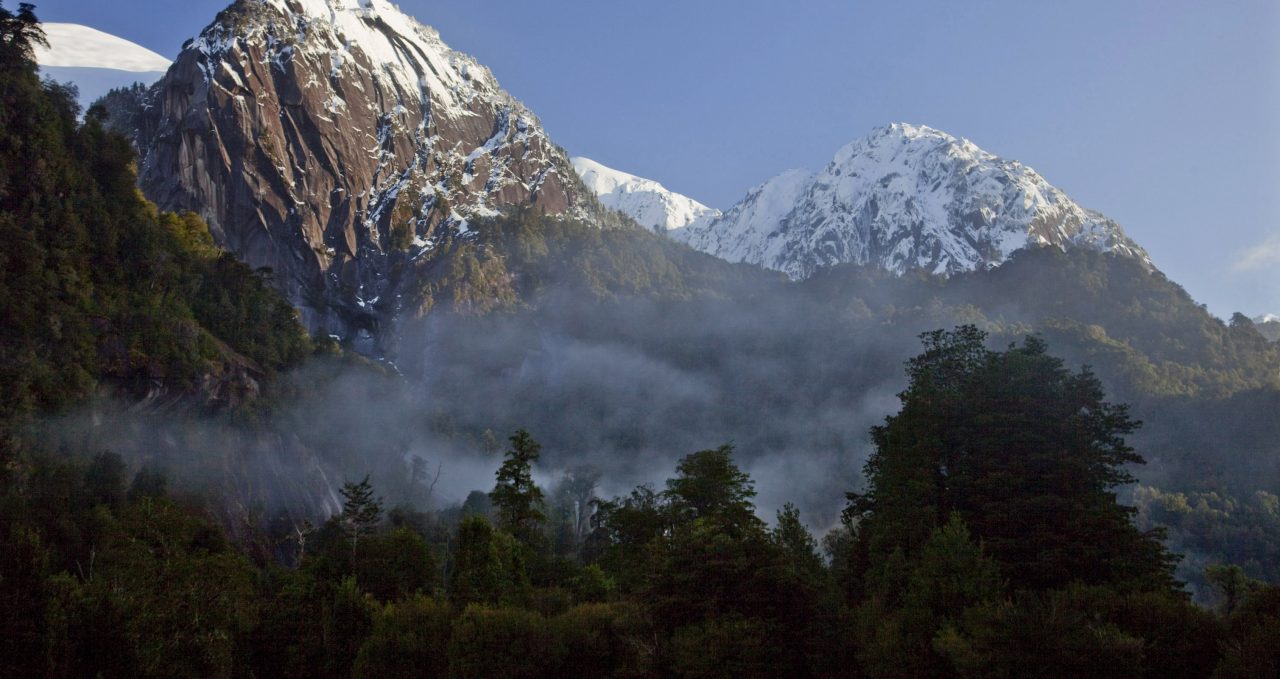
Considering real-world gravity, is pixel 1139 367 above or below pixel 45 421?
above

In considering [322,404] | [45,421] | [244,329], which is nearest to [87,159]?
[244,329]

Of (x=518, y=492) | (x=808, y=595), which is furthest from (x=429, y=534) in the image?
(x=808, y=595)

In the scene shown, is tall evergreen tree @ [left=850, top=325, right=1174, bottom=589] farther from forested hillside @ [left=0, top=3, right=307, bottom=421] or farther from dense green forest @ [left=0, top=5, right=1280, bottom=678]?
forested hillside @ [left=0, top=3, right=307, bottom=421]

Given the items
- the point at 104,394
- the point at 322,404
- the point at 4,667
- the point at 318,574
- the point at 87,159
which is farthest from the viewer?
the point at 322,404

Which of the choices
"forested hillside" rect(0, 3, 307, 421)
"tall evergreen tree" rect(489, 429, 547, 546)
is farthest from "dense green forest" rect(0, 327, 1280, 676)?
"forested hillside" rect(0, 3, 307, 421)

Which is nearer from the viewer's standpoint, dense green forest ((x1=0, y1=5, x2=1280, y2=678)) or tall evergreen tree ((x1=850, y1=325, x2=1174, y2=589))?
dense green forest ((x1=0, y1=5, x2=1280, y2=678))

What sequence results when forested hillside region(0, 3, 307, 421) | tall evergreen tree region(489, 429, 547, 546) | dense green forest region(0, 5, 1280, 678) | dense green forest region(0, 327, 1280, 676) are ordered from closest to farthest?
1. dense green forest region(0, 327, 1280, 676)
2. dense green forest region(0, 5, 1280, 678)
3. tall evergreen tree region(489, 429, 547, 546)
4. forested hillside region(0, 3, 307, 421)

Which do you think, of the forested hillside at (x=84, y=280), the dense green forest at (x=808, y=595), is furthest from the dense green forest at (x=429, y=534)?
the forested hillside at (x=84, y=280)

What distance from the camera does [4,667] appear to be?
101ft

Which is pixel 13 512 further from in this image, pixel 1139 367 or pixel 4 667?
pixel 1139 367

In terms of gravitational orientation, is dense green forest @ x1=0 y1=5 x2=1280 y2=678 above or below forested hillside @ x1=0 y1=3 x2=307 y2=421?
below

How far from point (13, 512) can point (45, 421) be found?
16951 millimetres

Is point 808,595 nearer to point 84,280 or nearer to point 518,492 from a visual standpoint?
point 518,492

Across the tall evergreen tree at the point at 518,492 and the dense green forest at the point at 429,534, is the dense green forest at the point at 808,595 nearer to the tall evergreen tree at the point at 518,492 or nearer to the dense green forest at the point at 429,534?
the dense green forest at the point at 429,534
